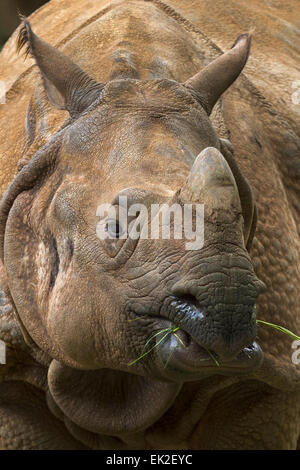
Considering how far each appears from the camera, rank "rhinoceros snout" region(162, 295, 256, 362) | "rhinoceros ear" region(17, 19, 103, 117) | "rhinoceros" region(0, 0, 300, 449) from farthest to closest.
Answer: "rhinoceros ear" region(17, 19, 103, 117) → "rhinoceros" region(0, 0, 300, 449) → "rhinoceros snout" region(162, 295, 256, 362)

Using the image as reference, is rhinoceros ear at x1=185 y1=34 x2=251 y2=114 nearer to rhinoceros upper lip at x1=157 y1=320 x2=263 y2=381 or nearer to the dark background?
rhinoceros upper lip at x1=157 y1=320 x2=263 y2=381

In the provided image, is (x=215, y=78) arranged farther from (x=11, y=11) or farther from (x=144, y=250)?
(x=11, y=11)

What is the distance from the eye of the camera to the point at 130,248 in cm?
374

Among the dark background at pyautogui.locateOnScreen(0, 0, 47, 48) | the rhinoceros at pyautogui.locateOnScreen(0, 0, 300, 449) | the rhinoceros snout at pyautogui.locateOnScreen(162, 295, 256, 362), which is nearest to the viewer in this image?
the rhinoceros snout at pyautogui.locateOnScreen(162, 295, 256, 362)

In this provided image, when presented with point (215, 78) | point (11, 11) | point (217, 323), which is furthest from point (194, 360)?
point (11, 11)

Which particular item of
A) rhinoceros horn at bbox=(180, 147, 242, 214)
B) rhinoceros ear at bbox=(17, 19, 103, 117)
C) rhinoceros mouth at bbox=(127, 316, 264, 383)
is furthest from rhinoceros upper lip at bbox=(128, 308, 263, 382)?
rhinoceros ear at bbox=(17, 19, 103, 117)

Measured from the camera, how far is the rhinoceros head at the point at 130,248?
3.53 meters

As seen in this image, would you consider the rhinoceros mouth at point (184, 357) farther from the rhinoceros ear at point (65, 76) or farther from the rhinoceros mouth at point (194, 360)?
the rhinoceros ear at point (65, 76)

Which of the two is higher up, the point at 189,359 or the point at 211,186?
the point at 211,186

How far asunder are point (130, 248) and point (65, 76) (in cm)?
100

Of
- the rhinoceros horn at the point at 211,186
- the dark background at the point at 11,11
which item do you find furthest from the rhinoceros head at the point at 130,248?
A: the dark background at the point at 11,11

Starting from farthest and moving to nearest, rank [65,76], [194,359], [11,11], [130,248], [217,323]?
1. [11,11]
2. [65,76]
3. [130,248]
4. [194,359]
5. [217,323]

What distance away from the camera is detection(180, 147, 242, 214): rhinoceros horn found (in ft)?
11.6

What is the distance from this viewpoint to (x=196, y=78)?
446 cm
